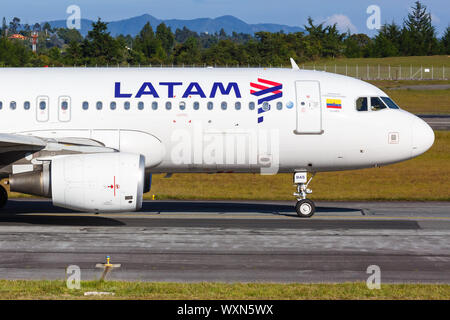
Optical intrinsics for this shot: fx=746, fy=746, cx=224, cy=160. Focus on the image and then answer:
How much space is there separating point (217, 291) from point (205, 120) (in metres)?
9.56

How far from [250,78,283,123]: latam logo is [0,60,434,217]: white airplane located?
3cm

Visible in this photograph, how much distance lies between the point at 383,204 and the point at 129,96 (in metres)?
11.8

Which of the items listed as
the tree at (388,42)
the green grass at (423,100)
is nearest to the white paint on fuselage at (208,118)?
the green grass at (423,100)

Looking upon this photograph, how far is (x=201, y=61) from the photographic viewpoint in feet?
317

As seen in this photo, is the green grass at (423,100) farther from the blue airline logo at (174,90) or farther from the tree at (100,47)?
the blue airline logo at (174,90)

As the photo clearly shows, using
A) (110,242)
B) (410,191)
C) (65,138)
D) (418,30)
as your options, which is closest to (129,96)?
(65,138)

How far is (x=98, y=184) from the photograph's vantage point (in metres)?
21.5

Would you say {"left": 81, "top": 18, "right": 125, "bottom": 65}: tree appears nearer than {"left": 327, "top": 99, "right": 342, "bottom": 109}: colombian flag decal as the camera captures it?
No

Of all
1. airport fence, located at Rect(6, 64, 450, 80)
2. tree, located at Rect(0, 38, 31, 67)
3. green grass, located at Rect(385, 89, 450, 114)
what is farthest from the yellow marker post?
airport fence, located at Rect(6, 64, 450, 80)

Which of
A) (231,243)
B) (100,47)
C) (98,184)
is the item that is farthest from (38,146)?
(100,47)

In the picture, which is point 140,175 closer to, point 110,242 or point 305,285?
point 110,242

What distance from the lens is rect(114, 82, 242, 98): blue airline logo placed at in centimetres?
2384

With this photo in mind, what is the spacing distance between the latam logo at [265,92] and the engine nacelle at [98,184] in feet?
15.3

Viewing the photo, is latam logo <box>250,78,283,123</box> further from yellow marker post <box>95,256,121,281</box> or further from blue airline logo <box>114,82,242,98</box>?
yellow marker post <box>95,256,121,281</box>
